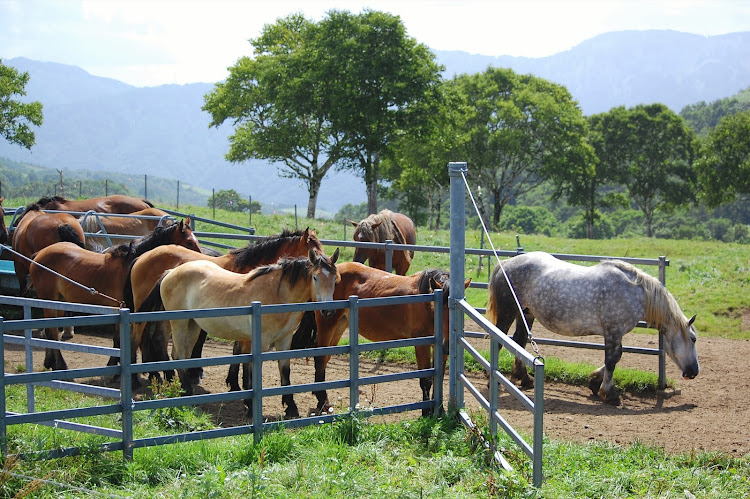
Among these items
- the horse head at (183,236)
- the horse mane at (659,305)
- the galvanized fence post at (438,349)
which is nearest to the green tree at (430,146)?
the horse head at (183,236)

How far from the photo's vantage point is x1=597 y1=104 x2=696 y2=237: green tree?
4675 centimetres

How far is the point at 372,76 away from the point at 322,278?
26.6 metres

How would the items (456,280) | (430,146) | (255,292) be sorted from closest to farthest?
(456,280) < (255,292) < (430,146)

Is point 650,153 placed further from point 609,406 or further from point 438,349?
point 438,349

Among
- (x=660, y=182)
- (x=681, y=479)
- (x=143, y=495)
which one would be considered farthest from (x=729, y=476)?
(x=660, y=182)

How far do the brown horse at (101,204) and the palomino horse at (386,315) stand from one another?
8721 millimetres

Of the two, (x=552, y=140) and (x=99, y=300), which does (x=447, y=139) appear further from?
(x=99, y=300)

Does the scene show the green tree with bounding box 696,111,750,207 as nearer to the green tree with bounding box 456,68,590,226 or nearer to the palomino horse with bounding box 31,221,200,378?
the green tree with bounding box 456,68,590,226

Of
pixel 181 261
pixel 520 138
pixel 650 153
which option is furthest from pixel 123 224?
pixel 650 153

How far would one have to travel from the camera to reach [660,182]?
46.7 metres

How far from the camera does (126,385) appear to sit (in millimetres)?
4746

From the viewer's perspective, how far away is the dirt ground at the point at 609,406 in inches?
255

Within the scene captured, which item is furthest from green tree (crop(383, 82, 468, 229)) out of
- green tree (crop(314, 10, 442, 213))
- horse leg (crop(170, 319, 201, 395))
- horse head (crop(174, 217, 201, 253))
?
horse leg (crop(170, 319, 201, 395))

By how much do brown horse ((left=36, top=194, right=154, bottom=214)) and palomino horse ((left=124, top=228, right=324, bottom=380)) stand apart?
23.0 feet
